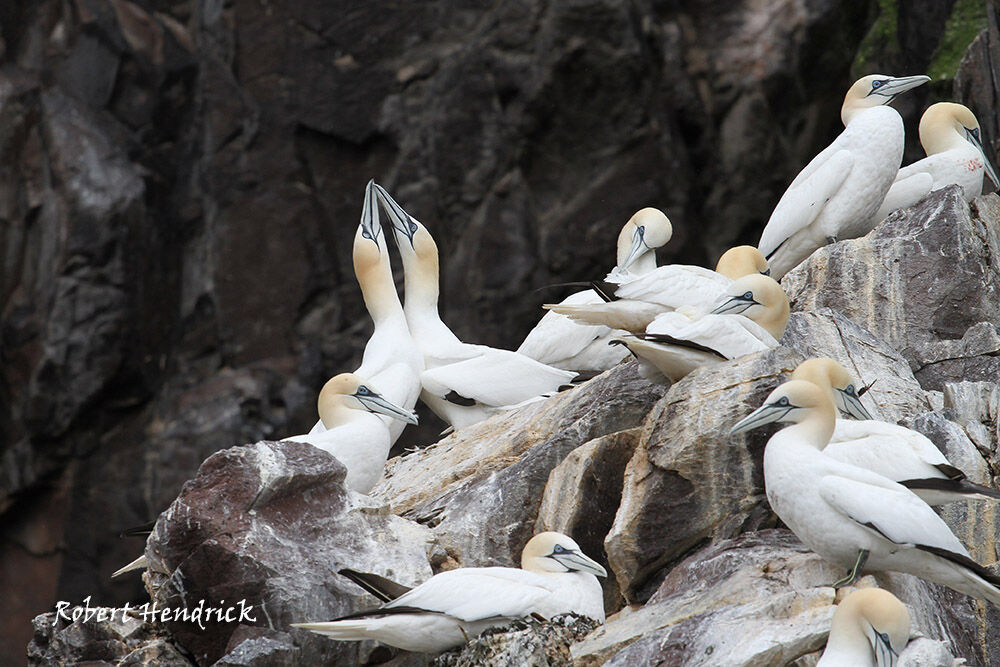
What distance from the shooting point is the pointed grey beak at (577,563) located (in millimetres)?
4957

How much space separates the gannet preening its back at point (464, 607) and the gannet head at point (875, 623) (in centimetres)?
119

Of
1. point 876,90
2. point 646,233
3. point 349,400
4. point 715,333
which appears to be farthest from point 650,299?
point 876,90

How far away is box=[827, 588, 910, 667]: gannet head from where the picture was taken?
3.80 m

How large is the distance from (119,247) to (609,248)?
526 cm

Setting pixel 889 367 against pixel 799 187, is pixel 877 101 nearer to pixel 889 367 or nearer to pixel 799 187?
pixel 799 187

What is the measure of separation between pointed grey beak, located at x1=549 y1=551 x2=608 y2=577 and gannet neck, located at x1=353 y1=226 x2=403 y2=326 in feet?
11.5

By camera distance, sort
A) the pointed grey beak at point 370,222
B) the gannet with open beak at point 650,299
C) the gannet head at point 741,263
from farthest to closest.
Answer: the pointed grey beak at point 370,222 → the gannet head at point 741,263 → the gannet with open beak at point 650,299

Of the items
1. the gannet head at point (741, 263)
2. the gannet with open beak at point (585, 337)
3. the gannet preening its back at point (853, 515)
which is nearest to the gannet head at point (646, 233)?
the gannet with open beak at point (585, 337)

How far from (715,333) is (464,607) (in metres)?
1.76

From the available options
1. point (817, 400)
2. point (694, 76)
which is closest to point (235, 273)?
point (694, 76)

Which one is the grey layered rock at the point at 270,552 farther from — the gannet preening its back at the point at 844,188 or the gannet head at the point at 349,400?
the gannet preening its back at the point at 844,188

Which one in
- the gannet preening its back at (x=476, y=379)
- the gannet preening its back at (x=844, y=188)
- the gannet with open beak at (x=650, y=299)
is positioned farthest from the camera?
the gannet preening its back at (x=844, y=188)

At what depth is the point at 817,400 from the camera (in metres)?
4.65

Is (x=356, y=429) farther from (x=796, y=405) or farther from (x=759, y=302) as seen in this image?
(x=796, y=405)
